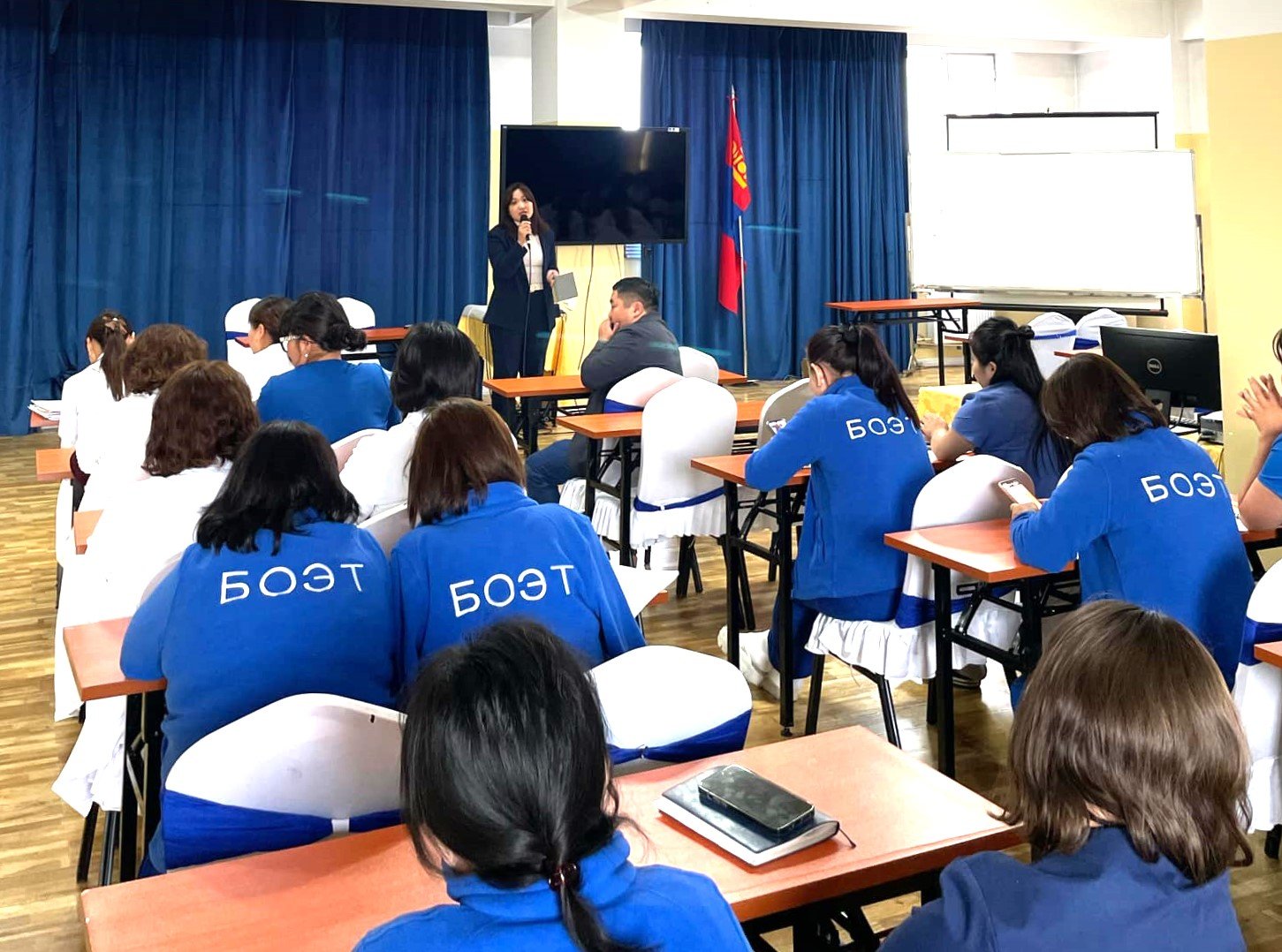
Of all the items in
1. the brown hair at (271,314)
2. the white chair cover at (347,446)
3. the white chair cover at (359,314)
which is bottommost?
the white chair cover at (347,446)

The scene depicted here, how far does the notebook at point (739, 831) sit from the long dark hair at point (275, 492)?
35.4 inches

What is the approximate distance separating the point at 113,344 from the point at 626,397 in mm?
1823

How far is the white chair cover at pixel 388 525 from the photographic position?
3139mm

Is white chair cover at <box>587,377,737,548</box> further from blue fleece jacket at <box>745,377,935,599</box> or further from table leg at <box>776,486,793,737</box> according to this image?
blue fleece jacket at <box>745,377,935,599</box>

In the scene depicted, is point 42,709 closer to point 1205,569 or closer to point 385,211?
Result: point 1205,569

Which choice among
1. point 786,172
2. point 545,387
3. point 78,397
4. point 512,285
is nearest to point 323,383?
point 78,397

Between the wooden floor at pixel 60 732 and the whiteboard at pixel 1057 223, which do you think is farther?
the whiteboard at pixel 1057 223

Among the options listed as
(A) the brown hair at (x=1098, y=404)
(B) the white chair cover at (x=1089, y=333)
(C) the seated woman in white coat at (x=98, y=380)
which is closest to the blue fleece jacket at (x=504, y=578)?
(A) the brown hair at (x=1098, y=404)

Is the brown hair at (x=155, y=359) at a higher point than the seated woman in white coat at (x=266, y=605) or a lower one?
higher

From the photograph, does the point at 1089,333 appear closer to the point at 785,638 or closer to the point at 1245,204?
the point at 1245,204

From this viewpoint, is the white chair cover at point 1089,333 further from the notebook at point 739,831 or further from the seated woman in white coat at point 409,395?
the notebook at point 739,831

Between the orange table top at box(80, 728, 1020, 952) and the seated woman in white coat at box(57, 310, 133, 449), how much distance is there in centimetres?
310

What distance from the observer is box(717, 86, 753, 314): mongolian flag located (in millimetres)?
10109

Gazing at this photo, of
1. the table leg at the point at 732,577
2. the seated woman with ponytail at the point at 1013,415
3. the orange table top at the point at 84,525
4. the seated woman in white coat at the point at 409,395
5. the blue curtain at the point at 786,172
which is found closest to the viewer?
the orange table top at the point at 84,525
